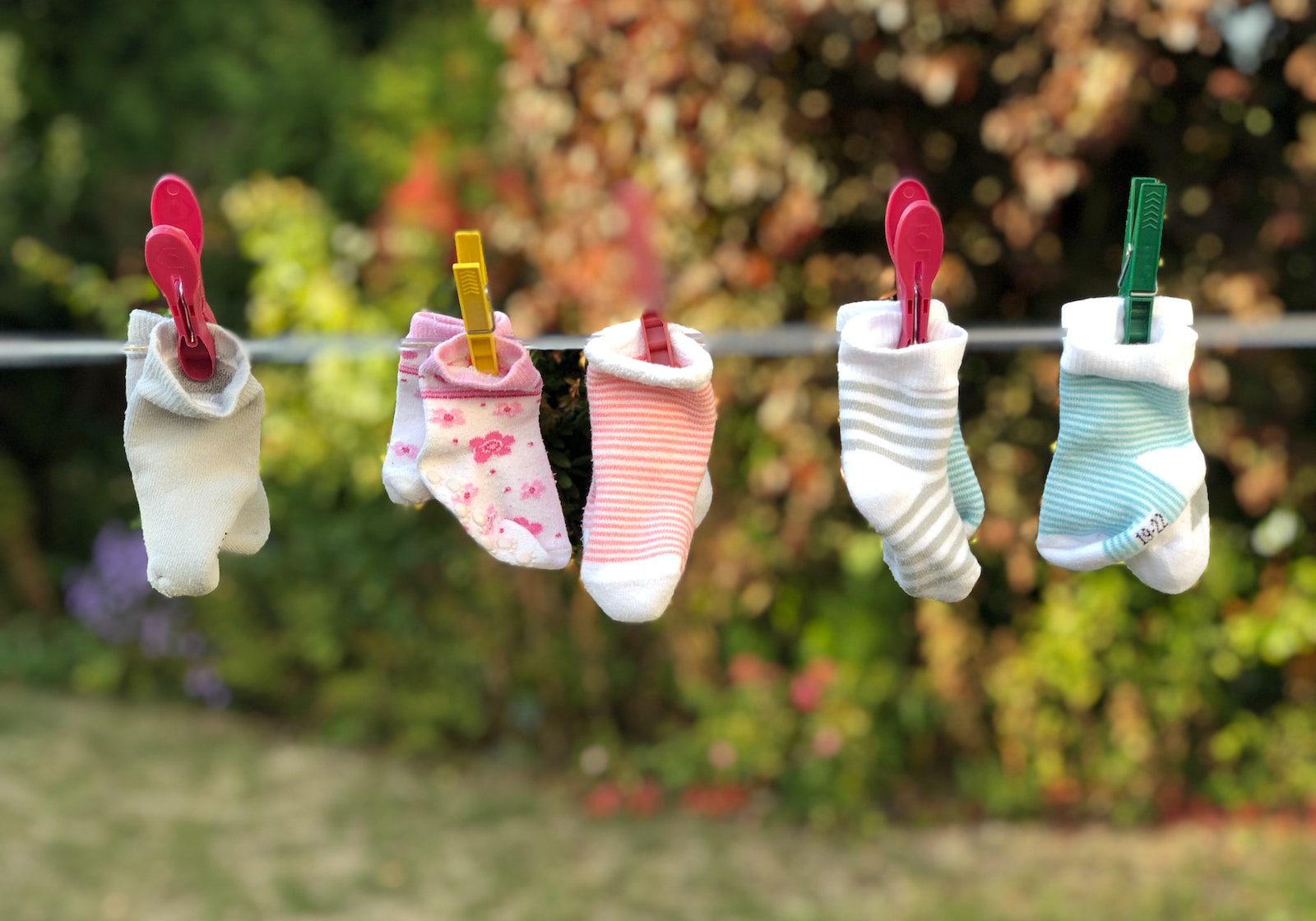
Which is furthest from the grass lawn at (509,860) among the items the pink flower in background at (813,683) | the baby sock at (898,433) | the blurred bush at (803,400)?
the baby sock at (898,433)

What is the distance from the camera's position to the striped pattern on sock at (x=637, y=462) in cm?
111

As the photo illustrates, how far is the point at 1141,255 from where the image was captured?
108 cm

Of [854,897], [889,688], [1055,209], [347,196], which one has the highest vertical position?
[347,196]

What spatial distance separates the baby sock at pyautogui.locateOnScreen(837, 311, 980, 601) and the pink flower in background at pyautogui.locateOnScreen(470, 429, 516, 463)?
32cm

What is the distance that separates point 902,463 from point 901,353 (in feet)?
0.33

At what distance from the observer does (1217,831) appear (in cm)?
323

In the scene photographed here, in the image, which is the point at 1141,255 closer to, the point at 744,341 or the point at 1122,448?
the point at 1122,448

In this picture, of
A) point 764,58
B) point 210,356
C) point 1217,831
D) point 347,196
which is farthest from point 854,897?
point 347,196

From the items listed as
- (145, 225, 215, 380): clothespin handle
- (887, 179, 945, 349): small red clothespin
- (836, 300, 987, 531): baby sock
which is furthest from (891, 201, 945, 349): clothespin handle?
(145, 225, 215, 380): clothespin handle

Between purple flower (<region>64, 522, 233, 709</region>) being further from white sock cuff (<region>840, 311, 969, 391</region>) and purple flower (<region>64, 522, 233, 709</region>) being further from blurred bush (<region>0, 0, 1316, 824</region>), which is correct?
white sock cuff (<region>840, 311, 969, 391</region>)

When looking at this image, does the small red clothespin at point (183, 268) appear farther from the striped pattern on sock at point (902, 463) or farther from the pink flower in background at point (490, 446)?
the striped pattern on sock at point (902, 463)

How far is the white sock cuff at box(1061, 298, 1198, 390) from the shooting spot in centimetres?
109

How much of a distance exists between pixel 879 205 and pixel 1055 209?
424 mm

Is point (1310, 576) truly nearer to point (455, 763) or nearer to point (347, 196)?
point (455, 763)
